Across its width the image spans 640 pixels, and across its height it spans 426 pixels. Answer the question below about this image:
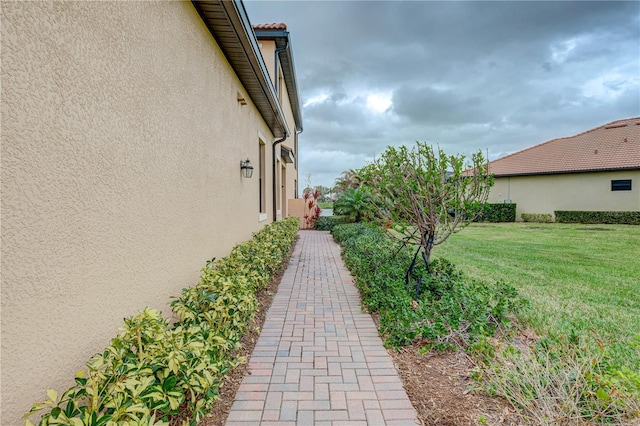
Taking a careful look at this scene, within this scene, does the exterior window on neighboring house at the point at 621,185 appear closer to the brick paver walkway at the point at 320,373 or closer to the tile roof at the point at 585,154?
the tile roof at the point at 585,154

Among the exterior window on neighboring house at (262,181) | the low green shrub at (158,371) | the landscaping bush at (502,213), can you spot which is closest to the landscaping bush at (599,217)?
the landscaping bush at (502,213)

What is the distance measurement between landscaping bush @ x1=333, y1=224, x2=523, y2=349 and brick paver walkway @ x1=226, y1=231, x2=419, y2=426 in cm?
31

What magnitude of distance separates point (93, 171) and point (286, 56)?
40.4 ft

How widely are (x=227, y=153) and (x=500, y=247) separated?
10.3 meters

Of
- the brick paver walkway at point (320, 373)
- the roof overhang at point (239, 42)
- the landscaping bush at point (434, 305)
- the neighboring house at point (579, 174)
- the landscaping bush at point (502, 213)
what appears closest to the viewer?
the brick paver walkway at point (320, 373)

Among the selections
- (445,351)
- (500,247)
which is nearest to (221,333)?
(445,351)

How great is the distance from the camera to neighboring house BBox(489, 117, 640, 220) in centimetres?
2122

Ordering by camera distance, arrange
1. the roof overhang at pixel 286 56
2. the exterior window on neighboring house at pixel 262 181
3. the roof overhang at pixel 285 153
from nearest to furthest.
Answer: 1. the exterior window on neighboring house at pixel 262 181
2. the roof overhang at pixel 286 56
3. the roof overhang at pixel 285 153

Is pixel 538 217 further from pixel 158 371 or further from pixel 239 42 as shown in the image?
pixel 158 371

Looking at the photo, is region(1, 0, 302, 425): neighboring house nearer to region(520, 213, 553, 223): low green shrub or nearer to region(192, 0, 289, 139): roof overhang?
region(192, 0, 289, 139): roof overhang

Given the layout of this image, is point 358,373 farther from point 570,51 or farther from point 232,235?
point 570,51

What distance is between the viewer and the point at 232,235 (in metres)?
6.13

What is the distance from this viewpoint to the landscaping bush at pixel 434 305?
3.79 meters

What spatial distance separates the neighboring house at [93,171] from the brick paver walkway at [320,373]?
1.24 m
